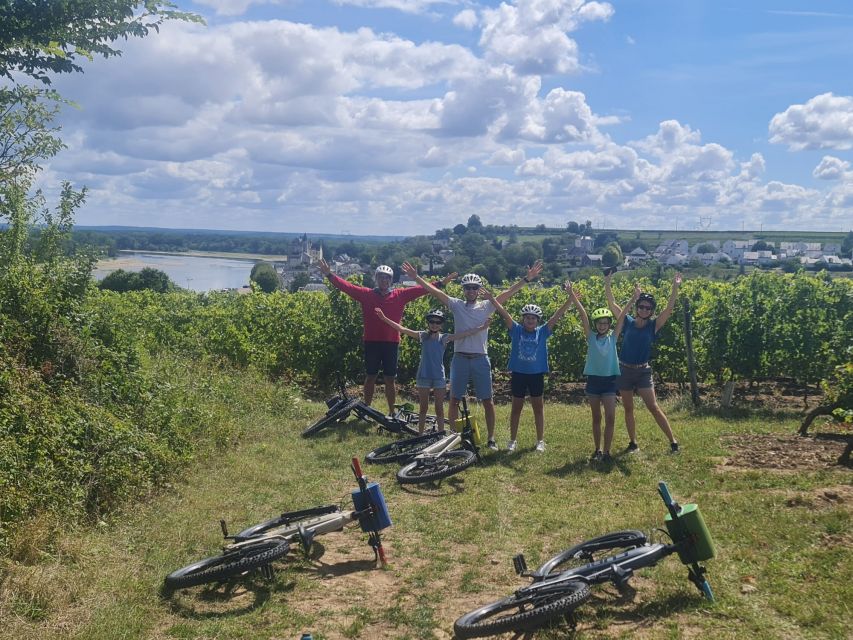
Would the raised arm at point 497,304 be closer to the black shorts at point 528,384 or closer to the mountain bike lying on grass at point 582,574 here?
the black shorts at point 528,384

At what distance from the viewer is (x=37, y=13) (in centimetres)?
539

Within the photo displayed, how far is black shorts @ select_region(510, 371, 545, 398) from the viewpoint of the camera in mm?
9078

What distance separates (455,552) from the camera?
6.15 m

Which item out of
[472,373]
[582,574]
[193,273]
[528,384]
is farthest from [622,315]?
[193,273]

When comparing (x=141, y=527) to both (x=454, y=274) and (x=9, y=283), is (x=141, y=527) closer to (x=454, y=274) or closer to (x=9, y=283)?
(x=9, y=283)

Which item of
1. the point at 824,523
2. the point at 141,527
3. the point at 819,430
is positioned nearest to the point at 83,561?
the point at 141,527

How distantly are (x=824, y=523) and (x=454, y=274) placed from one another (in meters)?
5.82

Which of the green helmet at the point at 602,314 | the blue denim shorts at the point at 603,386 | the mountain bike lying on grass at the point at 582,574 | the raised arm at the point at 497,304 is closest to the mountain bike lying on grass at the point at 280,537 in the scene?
the mountain bike lying on grass at the point at 582,574

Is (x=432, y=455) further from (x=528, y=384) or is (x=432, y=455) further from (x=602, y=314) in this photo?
(x=602, y=314)

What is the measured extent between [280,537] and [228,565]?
22.4 inches

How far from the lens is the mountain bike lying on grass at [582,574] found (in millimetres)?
4516

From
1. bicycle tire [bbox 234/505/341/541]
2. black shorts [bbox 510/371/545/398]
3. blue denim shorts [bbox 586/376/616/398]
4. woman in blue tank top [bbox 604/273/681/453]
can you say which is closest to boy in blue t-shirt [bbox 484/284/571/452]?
black shorts [bbox 510/371/545/398]

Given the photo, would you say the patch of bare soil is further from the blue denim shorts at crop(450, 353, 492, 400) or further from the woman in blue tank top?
the blue denim shorts at crop(450, 353, 492, 400)

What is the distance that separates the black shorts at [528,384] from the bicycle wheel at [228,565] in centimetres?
430
